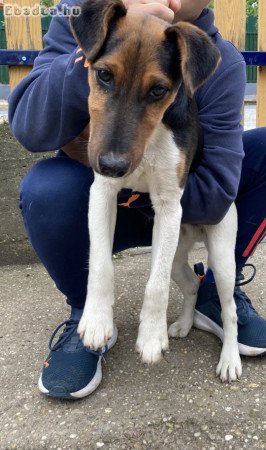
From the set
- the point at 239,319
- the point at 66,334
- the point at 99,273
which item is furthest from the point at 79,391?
the point at 239,319

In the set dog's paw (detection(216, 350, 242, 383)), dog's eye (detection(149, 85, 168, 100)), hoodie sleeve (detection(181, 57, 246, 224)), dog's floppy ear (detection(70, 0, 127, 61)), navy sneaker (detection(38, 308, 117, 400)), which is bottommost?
dog's paw (detection(216, 350, 242, 383))

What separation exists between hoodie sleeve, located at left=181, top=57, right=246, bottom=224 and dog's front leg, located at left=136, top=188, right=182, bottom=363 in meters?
0.24

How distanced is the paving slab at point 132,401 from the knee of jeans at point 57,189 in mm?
824

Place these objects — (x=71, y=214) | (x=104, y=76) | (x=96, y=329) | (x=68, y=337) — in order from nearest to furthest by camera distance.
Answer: (x=104, y=76) → (x=96, y=329) → (x=71, y=214) → (x=68, y=337)

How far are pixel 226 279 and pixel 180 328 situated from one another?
1.67ft

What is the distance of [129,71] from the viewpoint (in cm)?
195

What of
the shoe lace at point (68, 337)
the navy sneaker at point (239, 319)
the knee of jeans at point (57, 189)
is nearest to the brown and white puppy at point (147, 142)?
the navy sneaker at point (239, 319)

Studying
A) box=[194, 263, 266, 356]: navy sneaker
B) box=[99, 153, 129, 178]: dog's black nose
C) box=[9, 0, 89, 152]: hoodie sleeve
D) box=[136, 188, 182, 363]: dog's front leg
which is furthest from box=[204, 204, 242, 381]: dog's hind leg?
box=[99, 153, 129, 178]: dog's black nose

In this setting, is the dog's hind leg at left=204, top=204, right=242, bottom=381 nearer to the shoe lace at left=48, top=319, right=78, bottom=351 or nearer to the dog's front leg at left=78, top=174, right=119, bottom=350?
the dog's front leg at left=78, top=174, right=119, bottom=350

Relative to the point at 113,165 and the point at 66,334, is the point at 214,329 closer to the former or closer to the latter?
the point at 66,334

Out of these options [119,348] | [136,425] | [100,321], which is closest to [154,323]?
[100,321]

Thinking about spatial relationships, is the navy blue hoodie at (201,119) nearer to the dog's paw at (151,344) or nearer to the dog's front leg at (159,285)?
the dog's front leg at (159,285)

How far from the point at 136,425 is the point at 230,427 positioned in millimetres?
396

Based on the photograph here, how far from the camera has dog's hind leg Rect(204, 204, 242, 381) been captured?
105 inches
